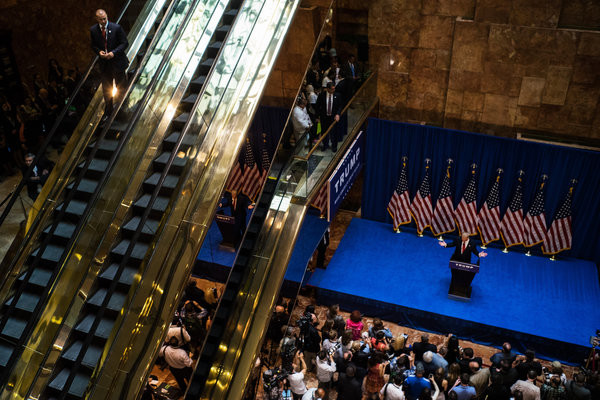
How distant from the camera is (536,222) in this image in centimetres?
1252

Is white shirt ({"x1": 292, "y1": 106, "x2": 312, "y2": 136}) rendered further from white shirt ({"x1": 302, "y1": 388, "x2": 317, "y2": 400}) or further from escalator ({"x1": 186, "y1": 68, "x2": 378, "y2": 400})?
white shirt ({"x1": 302, "y1": 388, "x2": 317, "y2": 400})

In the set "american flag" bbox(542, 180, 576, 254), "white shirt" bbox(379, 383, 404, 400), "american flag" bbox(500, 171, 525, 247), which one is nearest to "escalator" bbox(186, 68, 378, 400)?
"white shirt" bbox(379, 383, 404, 400)

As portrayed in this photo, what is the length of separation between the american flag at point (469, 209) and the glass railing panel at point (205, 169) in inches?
239

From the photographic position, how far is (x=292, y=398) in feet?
28.8

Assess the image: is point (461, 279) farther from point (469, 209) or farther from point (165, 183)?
point (165, 183)

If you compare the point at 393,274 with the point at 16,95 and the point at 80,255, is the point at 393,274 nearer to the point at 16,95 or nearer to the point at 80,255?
the point at 80,255

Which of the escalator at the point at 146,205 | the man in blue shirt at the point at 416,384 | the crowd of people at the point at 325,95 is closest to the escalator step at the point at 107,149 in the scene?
the escalator at the point at 146,205

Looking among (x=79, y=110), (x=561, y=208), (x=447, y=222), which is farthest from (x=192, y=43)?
(x=561, y=208)

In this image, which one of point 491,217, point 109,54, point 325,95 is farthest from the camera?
point 491,217

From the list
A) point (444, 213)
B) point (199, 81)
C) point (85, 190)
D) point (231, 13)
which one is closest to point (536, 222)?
point (444, 213)

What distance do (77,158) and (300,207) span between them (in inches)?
154

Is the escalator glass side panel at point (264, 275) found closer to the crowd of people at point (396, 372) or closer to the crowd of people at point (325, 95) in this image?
the crowd of people at point (396, 372)

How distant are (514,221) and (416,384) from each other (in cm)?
576

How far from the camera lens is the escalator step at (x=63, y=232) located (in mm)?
7812
